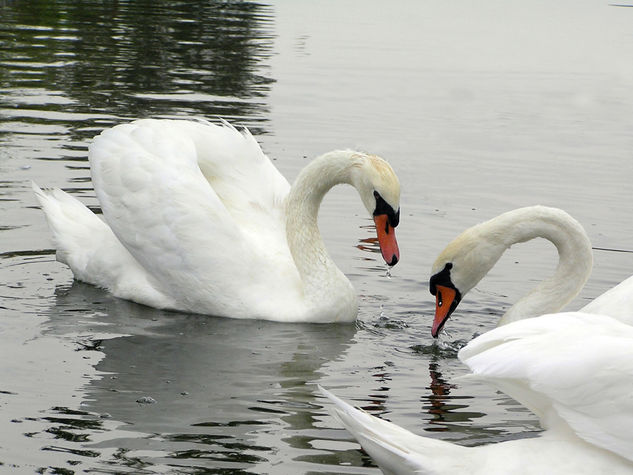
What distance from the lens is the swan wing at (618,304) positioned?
19.9 feet

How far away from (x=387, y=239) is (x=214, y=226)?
1050 mm

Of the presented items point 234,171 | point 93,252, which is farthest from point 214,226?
point 93,252

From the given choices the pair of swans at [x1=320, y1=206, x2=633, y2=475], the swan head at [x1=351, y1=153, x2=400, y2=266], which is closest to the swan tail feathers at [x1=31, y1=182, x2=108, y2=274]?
the swan head at [x1=351, y1=153, x2=400, y2=266]

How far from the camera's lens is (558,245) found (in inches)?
296

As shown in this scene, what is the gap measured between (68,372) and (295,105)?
29.5ft

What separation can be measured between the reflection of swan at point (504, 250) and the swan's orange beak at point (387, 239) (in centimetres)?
52

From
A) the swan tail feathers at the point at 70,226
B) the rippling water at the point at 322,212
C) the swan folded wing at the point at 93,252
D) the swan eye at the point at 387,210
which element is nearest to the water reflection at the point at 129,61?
the rippling water at the point at 322,212

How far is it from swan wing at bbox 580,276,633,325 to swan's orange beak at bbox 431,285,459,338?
102 cm

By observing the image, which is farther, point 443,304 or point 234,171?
point 234,171

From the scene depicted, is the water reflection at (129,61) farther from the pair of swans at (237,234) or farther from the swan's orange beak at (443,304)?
the swan's orange beak at (443,304)

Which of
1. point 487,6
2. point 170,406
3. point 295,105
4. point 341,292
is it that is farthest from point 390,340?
point 487,6

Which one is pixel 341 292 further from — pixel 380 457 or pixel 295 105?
pixel 295 105

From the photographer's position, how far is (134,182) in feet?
26.0

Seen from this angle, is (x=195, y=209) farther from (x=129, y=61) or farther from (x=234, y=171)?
(x=129, y=61)
